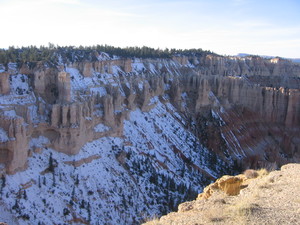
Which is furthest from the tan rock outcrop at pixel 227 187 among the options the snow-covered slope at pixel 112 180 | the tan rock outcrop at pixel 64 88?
the tan rock outcrop at pixel 64 88

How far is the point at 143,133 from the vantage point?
3697 cm

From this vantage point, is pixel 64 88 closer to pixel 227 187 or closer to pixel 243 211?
pixel 227 187

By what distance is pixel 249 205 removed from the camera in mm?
10070

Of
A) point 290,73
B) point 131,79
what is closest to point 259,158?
point 131,79

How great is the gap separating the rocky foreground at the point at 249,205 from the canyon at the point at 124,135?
13.1m

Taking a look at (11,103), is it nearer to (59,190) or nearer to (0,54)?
(59,190)

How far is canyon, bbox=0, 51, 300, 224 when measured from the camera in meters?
23.8

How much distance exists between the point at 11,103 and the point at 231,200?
20.1m

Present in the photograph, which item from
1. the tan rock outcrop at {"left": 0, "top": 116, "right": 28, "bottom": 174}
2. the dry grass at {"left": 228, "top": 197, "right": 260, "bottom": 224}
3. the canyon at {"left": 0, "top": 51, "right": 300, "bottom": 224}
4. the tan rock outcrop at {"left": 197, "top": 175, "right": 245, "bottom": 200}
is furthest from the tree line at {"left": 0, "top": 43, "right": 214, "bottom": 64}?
the dry grass at {"left": 228, "top": 197, "right": 260, "bottom": 224}

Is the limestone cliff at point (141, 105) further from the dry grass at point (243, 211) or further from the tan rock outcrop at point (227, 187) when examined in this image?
the dry grass at point (243, 211)

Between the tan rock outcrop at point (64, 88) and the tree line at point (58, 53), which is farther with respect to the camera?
the tree line at point (58, 53)

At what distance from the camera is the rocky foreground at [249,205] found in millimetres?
9516

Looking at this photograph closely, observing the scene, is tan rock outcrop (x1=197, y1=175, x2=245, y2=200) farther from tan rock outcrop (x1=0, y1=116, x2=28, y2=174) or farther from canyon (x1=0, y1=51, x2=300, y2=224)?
tan rock outcrop (x1=0, y1=116, x2=28, y2=174)

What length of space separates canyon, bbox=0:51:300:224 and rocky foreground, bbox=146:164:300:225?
13.1m
